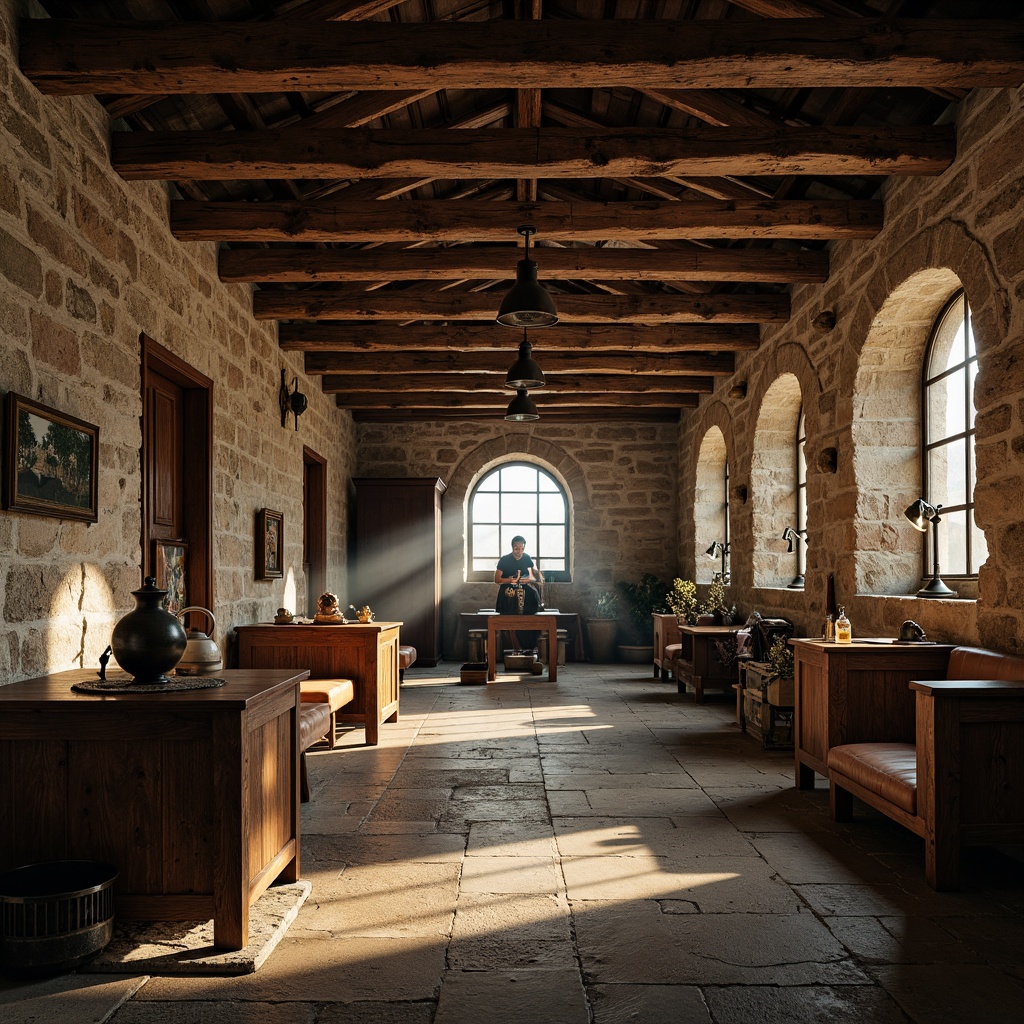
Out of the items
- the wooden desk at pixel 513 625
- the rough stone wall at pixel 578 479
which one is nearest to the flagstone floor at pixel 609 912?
the wooden desk at pixel 513 625

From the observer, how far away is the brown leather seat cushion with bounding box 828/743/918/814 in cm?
347

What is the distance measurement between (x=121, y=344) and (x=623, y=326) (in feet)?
16.1

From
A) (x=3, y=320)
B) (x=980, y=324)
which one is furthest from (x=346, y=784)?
(x=980, y=324)

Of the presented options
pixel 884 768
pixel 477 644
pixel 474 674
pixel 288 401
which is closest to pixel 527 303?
pixel 884 768

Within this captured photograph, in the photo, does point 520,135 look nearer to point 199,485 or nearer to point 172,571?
point 199,485

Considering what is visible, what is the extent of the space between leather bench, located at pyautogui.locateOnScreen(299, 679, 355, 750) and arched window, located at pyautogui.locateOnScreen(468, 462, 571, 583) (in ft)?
19.8

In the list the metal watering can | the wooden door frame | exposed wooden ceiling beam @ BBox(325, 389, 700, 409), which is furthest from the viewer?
exposed wooden ceiling beam @ BBox(325, 389, 700, 409)

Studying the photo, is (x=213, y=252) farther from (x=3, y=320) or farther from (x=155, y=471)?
(x=3, y=320)

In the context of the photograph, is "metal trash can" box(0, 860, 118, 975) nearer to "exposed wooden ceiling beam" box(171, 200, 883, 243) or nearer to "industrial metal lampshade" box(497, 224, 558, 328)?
"industrial metal lampshade" box(497, 224, 558, 328)

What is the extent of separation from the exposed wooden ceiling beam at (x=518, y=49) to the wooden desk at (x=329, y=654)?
3520 millimetres

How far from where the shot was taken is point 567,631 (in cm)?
1141

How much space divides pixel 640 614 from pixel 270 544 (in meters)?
5.68

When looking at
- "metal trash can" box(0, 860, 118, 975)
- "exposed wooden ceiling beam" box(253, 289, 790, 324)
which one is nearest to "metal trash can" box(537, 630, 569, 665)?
"exposed wooden ceiling beam" box(253, 289, 790, 324)

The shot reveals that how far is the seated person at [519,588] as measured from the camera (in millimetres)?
9453
